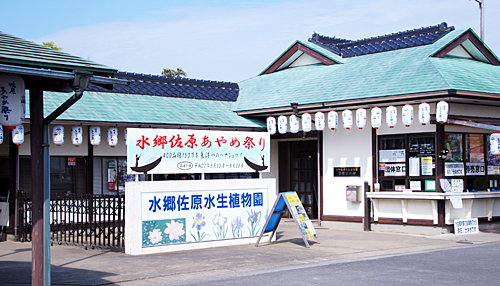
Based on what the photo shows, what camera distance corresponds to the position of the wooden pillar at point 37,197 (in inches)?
274

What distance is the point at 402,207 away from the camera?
15609 mm

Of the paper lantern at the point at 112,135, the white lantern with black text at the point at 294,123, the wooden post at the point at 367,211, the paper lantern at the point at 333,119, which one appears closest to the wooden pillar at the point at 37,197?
the paper lantern at the point at 112,135

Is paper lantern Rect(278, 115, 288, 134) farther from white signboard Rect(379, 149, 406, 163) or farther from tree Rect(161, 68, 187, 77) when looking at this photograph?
tree Rect(161, 68, 187, 77)

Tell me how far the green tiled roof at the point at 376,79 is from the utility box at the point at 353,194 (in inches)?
109

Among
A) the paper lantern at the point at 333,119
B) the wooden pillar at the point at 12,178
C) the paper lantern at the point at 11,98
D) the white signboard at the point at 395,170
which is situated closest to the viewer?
the paper lantern at the point at 11,98

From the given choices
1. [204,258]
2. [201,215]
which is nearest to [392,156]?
[201,215]

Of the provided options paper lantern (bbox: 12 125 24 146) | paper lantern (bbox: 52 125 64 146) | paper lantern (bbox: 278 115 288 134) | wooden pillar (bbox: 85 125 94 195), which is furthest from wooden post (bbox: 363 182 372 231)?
paper lantern (bbox: 12 125 24 146)

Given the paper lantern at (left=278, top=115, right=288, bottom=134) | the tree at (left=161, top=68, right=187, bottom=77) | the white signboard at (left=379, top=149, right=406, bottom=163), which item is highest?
the tree at (left=161, top=68, right=187, bottom=77)

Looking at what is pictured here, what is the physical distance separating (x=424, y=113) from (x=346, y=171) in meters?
3.63

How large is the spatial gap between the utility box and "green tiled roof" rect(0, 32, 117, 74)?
35.3 ft

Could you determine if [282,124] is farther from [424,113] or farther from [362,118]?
[424,113]

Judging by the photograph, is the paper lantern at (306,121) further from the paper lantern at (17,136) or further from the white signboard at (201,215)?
the paper lantern at (17,136)

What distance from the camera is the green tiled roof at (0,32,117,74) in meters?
6.51

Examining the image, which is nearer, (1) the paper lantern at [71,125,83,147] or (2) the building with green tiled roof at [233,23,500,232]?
(2) the building with green tiled roof at [233,23,500,232]
